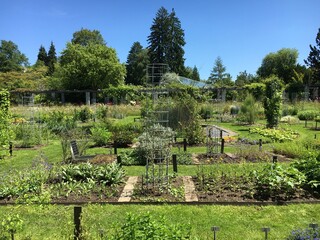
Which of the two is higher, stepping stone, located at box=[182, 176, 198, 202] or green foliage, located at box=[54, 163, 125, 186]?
green foliage, located at box=[54, 163, 125, 186]

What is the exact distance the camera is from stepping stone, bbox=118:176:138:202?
198 inches

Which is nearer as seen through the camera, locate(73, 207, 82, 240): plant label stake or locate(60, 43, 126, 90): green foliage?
locate(73, 207, 82, 240): plant label stake

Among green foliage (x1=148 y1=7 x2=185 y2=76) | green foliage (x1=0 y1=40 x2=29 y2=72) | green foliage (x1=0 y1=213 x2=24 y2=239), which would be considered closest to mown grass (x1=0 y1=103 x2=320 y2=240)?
green foliage (x1=0 y1=213 x2=24 y2=239)

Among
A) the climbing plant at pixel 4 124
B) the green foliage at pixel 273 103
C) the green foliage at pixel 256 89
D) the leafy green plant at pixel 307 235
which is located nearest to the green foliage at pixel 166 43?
the green foliage at pixel 256 89

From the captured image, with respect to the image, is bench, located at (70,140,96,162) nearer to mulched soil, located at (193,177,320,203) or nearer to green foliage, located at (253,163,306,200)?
mulched soil, located at (193,177,320,203)

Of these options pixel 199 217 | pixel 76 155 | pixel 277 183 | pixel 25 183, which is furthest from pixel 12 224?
pixel 76 155

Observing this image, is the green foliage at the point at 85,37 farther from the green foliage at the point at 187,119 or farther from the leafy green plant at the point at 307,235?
the leafy green plant at the point at 307,235

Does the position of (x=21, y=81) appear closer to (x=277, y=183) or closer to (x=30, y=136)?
(x=30, y=136)

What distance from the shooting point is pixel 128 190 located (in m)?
5.48

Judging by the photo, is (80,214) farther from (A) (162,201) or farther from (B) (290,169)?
(B) (290,169)

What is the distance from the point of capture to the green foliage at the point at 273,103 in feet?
46.7

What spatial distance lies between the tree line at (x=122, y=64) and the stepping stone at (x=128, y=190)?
19.0m

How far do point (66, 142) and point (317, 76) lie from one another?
137ft

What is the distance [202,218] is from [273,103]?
11579 millimetres
